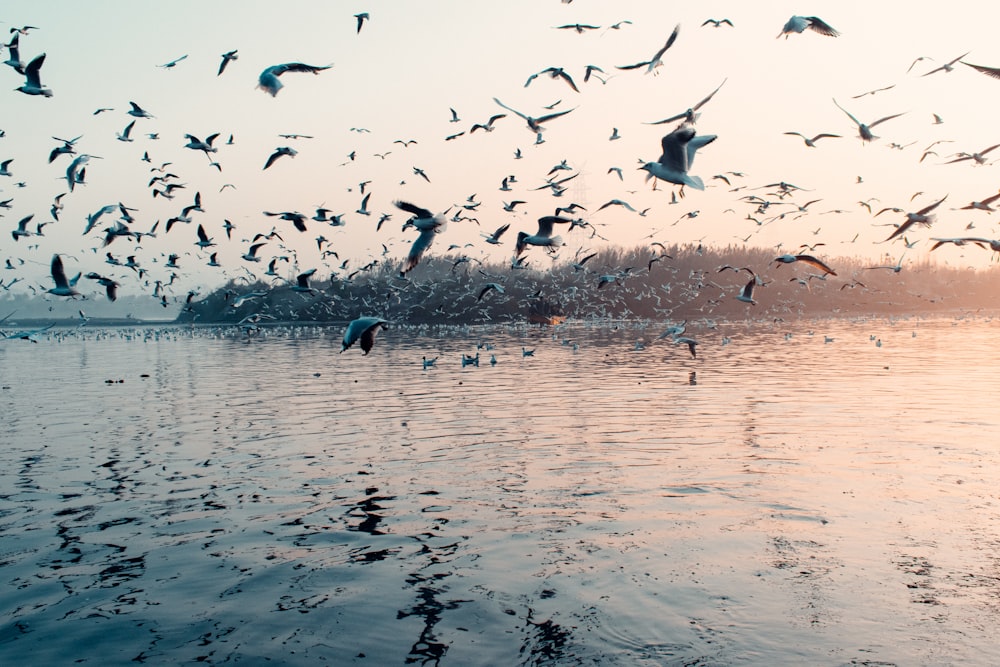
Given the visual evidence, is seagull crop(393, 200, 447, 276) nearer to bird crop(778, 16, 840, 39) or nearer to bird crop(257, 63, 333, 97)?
bird crop(257, 63, 333, 97)

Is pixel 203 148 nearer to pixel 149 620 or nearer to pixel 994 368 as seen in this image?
pixel 149 620

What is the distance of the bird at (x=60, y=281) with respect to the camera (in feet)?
57.1

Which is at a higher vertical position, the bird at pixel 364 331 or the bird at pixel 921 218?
the bird at pixel 921 218

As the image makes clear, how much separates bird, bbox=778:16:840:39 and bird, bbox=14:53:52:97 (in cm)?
1284

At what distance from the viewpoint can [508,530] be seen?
10039 mm

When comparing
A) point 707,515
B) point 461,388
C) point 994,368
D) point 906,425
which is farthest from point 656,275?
point 707,515

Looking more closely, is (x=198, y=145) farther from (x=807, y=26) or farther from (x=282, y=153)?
(x=807, y=26)

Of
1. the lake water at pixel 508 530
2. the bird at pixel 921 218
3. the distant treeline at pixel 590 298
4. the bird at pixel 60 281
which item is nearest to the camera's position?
the lake water at pixel 508 530

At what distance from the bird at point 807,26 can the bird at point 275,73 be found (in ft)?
23.7

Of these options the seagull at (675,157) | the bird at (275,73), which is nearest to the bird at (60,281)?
the bird at (275,73)

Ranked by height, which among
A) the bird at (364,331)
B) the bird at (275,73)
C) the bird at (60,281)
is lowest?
the bird at (364,331)

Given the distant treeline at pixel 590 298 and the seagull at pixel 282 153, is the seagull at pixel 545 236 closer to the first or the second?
the seagull at pixel 282 153

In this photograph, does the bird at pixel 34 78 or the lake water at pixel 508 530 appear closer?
the lake water at pixel 508 530

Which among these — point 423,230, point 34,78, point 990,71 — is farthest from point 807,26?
point 34,78
